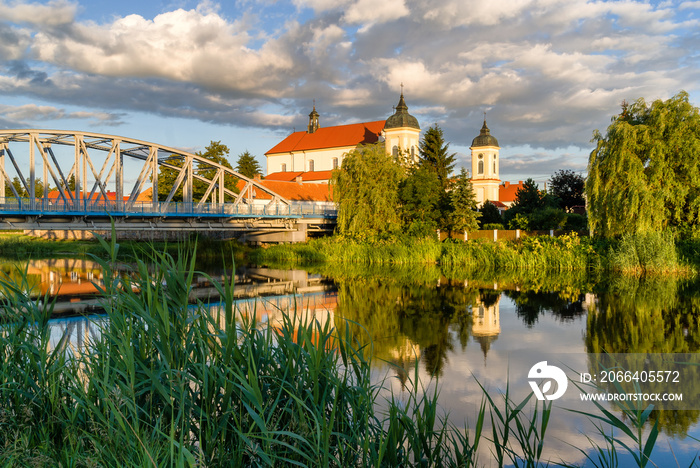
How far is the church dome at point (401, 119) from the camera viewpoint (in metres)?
60.5

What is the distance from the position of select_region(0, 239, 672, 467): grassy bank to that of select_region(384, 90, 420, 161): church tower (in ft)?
187

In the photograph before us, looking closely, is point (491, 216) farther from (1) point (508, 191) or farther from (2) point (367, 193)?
(1) point (508, 191)

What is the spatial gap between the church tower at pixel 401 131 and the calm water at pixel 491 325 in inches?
1510

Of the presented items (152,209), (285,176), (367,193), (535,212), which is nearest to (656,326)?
(367,193)

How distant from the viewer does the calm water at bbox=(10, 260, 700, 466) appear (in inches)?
253

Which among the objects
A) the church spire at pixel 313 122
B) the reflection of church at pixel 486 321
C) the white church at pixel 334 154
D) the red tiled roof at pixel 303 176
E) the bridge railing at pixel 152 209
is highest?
the church spire at pixel 313 122

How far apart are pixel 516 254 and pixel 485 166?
146 ft

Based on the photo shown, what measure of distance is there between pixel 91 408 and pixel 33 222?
1047 inches

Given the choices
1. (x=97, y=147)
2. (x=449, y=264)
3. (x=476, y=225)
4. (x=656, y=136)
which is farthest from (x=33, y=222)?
(x=656, y=136)

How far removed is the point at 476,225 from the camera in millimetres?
32406

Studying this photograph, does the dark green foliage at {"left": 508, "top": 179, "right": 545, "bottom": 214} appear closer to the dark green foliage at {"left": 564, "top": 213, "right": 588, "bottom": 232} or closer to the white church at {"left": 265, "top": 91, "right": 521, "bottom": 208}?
the dark green foliage at {"left": 564, "top": 213, "right": 588, "bottom": 232}

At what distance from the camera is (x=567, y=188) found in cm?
4147

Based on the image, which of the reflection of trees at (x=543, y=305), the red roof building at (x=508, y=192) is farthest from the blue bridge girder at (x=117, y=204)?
the red roof building at (x=508, y=192)

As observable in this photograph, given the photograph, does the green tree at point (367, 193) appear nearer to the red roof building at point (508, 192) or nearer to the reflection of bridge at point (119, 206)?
the reflection of bridge at point (119, 206)
